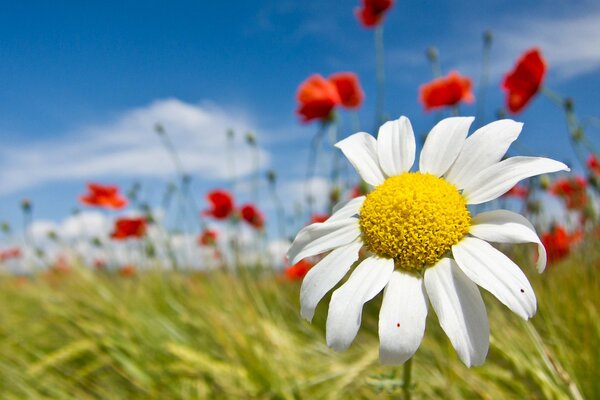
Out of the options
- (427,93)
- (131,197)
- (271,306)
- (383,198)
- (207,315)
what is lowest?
(271,306)

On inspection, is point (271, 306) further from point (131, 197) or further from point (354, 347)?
point (131, 197)

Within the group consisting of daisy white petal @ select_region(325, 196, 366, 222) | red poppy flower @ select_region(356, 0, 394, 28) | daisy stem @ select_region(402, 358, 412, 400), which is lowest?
daisy stem @ select_region(402, 358, 412, 400)

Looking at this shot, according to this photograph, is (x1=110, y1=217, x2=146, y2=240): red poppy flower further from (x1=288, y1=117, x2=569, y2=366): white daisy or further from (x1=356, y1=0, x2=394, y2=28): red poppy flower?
(x1=288, y1=117, x2=569, y2=366): white daisy

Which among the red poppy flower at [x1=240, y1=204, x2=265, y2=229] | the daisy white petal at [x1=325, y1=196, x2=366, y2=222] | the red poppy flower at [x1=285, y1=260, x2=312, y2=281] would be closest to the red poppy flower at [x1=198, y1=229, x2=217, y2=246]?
the red poppy flower at [x1=240, y1=204, x2=265, y2=229]

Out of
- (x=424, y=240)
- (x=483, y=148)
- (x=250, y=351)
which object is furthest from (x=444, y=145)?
(x=250, y=351)

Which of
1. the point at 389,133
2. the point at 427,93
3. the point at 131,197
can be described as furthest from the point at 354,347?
the point at 131,197

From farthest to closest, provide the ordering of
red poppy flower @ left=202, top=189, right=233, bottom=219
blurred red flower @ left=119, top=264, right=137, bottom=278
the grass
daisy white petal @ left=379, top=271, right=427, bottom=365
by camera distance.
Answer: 1. blurred red flower @ left=119, top=264, right=137, bottom=278
2. red poppy flower @ left=202, top=189, right=233, bottom=219
3. the grass
4. daisy white petal @ left=379, top=271, right=427, bottom=365
